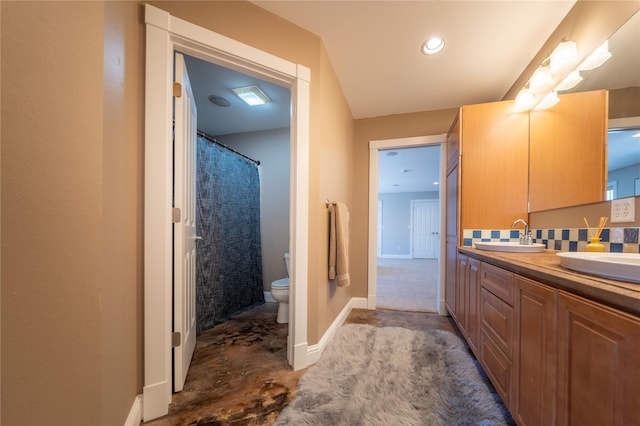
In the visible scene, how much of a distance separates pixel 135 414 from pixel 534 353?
69.3 inches

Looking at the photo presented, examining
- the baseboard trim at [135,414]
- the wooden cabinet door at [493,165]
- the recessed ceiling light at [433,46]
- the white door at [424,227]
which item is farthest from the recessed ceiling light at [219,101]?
the white door at [424,227]

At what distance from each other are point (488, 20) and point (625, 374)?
202 centimetres

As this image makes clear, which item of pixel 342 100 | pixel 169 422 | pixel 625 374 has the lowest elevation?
pixel 169 422

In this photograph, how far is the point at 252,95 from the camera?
90.2 inches

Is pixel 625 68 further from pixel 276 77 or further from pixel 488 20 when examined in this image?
pixel 276 77

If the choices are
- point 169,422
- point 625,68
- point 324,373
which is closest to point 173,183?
point 169,422

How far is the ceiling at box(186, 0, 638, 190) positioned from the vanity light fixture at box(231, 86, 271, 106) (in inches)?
2.4

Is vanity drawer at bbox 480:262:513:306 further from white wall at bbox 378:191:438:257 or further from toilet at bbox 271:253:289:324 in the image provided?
white wall at bbox 378:191:438:257

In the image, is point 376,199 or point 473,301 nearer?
point 473,301

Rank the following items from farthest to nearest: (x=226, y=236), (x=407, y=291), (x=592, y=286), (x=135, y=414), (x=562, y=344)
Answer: (x=407, y=291)
(x=226, y=236)
(x=135, y=414)
(x=562, y=344)
(x=592, y=286)

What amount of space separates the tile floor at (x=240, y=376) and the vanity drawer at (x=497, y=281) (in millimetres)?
1120

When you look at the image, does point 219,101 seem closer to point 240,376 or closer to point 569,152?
point 240,376

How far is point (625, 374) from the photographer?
0.53 meters

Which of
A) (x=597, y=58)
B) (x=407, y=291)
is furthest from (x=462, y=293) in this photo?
(x=407, y=291)
